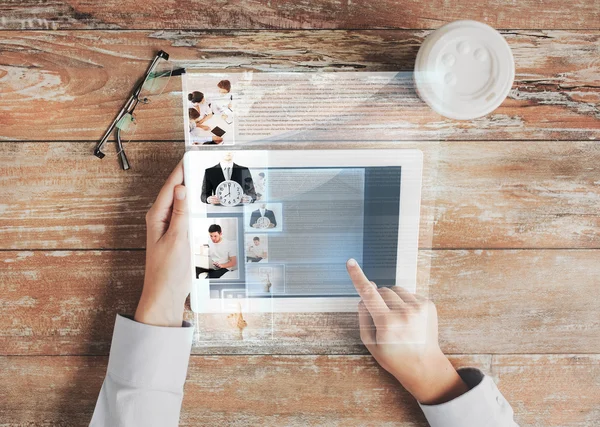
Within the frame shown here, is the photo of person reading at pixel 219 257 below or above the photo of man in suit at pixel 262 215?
below

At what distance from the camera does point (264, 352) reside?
0.64 meters

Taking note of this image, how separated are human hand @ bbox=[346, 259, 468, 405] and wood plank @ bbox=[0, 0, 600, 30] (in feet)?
1.06

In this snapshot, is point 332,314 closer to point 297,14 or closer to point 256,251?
point 256,251

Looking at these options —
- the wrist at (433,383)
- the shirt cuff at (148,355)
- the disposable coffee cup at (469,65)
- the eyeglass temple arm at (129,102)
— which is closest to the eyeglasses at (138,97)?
the eyeglass temple arm at (129,102)

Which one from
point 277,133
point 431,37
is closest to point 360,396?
point 277,133

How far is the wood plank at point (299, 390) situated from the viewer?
65cm

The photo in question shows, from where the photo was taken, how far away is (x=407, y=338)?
0.62m

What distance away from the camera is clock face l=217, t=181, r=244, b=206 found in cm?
60

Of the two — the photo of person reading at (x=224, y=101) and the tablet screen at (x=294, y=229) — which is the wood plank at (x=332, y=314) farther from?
the photo of person reading at (x=224, y=101)

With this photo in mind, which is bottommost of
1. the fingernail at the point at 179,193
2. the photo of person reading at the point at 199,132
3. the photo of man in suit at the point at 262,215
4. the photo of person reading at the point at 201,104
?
the photo of man in suit at the point at 262,215

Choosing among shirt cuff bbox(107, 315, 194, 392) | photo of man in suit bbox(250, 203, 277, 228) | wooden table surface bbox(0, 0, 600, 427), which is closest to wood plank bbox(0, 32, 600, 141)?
wooden table surface bbox(0, 0, 600, 427)

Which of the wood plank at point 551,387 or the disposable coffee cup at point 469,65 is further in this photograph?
the wood plank at point 551,387

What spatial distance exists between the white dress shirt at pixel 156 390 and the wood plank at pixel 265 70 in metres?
0.27

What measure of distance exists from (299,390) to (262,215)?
26 cm
